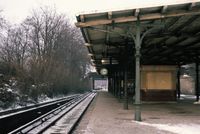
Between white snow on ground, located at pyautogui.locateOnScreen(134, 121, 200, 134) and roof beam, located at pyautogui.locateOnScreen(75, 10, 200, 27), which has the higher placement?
roof beam, located at pyautogui.locateOnScreen(75, 10, 200, 27)

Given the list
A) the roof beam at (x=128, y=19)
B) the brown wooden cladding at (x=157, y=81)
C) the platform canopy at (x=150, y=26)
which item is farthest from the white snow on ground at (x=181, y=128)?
the brown wooden cladding at (x=157, y=81)

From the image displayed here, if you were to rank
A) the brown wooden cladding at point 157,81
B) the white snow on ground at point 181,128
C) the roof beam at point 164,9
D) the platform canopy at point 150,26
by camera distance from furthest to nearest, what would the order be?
the brown wooden cladding at point 157,81 < the platform canopy at point 150,26 < the roof beam at point 164,9 < the white snow on ground at point 181,128

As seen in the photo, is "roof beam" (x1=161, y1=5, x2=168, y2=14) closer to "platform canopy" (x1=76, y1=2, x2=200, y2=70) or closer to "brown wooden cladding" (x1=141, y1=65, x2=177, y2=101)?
"platform canopy" (x1=76, y1=2, x2=200, y2=70)

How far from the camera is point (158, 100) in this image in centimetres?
3112

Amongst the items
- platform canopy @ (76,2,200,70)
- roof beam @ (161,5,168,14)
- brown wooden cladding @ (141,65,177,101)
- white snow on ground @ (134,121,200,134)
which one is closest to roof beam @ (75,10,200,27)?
platform canopy @ (76,2,200,70)

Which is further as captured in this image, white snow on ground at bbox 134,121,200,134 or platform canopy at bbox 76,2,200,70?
platform canopy at bbox 76,2,200,70

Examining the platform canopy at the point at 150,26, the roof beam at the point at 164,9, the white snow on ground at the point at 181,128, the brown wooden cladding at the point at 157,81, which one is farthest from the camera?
the brown wooden cladding at the point at 157,81

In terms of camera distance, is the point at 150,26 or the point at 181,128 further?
the point at 150,26

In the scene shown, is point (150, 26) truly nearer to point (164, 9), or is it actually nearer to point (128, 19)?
point (128, 19)

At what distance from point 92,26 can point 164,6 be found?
3.63m

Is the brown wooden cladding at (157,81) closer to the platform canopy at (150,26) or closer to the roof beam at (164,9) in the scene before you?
Result: the platform canopy at (150,26)

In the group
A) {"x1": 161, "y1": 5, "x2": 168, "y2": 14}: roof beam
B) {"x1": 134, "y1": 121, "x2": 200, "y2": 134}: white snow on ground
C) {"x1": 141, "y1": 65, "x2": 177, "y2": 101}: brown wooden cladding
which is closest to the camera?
{"x1": 134, "y1": 121, "x2": 200, "y2": 134}: white snow on ground

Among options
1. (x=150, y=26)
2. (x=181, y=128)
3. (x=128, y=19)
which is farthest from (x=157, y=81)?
(x=181, y=128)

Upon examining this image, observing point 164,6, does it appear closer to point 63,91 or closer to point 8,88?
point 8,88
